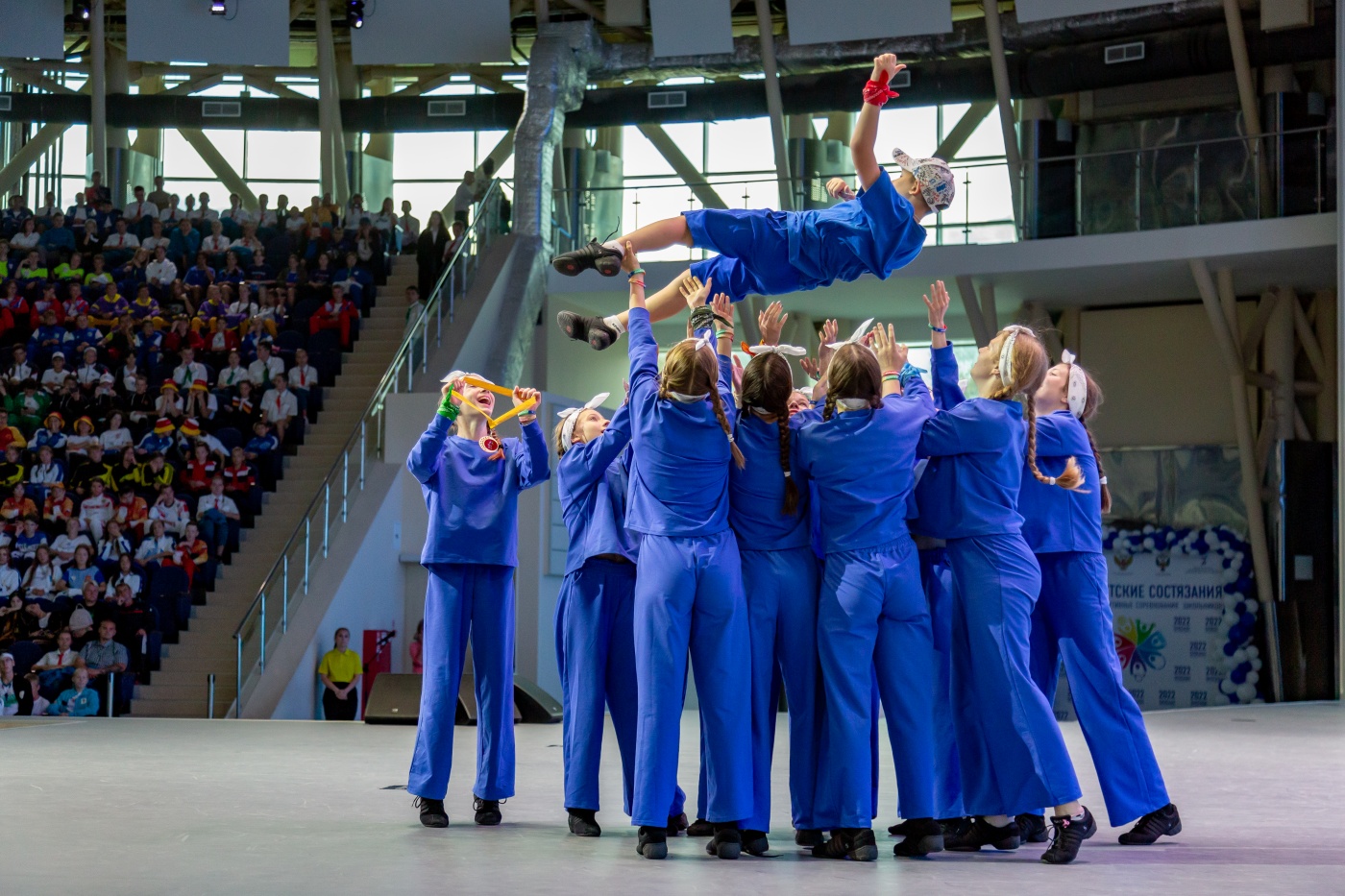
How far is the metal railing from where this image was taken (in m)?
12.6

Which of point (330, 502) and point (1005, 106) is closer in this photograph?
point (330, 502)

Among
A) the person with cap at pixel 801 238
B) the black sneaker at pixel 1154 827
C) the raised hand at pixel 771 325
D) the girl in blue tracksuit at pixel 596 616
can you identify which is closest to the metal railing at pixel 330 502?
the girl in blue tracksuit at pixel 596 616

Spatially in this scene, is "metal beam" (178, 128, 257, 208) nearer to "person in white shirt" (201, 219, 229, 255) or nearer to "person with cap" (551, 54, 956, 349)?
"person in white shirt" (201, 219, 229, 255)

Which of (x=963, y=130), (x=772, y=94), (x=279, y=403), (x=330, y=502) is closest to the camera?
(x=330, y=502)

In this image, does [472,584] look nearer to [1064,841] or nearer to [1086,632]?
[1086,632]

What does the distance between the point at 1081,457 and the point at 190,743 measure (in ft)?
19.6

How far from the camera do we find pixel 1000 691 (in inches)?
193

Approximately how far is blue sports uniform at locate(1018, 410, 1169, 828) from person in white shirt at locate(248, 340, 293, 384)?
36.9 feet

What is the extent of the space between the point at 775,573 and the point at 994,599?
2.41 ft

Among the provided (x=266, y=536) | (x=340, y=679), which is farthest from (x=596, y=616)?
(x=266, y=536)

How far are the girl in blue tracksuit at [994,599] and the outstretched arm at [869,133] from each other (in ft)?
2.66

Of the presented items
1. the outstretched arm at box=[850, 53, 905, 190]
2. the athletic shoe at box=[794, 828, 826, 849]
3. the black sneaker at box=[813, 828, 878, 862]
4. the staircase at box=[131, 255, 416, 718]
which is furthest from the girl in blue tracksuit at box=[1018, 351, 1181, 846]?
the staircase at box=[131, 255, 416, 718]

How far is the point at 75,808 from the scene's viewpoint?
18.9ft

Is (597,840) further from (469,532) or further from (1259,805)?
(1259,805)
